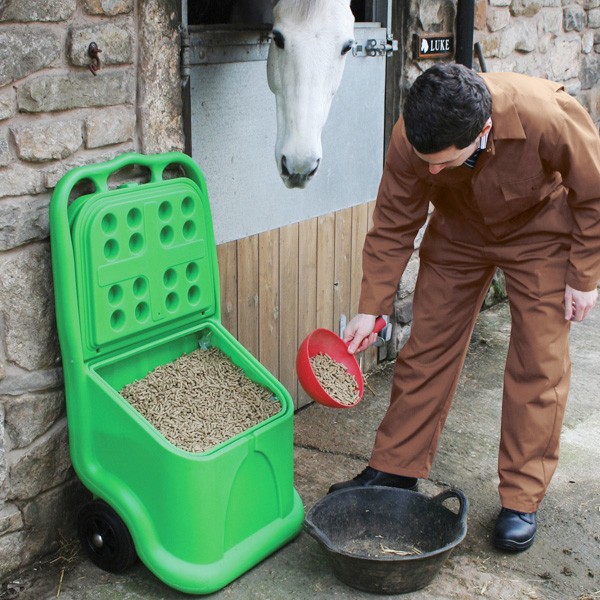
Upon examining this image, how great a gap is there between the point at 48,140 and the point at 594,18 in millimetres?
4379

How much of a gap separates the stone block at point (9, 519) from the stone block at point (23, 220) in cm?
79

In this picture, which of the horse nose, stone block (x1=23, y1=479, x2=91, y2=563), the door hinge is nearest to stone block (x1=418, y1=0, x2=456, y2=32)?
the door hinge

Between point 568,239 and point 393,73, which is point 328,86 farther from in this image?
point 393,73

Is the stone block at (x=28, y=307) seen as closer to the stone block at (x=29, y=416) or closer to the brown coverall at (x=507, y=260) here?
the stone block at (x=29, y=416)

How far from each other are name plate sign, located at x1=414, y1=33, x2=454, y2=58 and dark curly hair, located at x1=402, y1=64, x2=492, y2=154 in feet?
5.67

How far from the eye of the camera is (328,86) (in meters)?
2.53

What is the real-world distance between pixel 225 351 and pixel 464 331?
836 millimetres

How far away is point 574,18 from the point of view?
5.24 meters

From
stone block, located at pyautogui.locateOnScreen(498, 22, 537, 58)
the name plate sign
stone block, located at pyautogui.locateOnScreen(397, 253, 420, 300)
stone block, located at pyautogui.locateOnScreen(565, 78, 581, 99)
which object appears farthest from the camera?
stone block, located at pyautogui.locateOnScreen(565, 78, 581, 99)

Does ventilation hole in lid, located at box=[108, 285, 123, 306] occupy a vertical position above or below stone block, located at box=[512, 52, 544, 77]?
below

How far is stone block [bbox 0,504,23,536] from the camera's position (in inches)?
96.3

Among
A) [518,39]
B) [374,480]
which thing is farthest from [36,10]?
[518,39]

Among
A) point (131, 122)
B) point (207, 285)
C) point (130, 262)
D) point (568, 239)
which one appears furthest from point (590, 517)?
point (131, 122)

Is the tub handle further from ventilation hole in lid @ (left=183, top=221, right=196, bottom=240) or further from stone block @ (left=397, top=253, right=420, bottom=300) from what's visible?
stone block @ (left=397, top=253, right=420, bottom=300)
